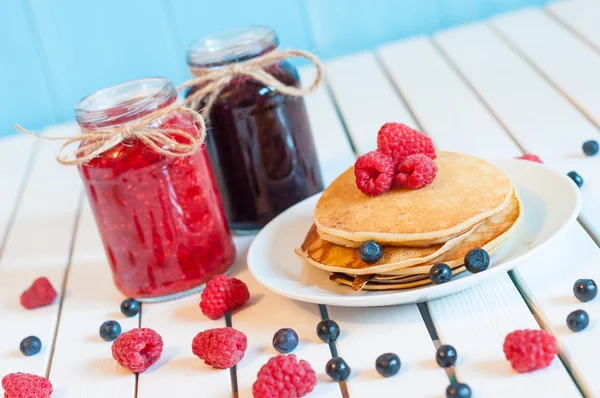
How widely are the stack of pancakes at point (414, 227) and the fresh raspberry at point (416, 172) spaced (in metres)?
0.01

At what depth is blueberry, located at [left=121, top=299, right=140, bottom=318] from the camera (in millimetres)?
1337

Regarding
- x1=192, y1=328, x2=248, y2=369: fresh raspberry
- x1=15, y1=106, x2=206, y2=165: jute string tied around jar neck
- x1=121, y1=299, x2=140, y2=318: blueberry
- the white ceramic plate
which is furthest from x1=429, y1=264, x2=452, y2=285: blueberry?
x1=121, y1=299, x2=140, y2=318: blueberry

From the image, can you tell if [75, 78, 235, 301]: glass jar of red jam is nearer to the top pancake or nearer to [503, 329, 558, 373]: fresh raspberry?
the top pancake

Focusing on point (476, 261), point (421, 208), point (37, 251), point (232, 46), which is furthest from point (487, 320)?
point (37, 251)

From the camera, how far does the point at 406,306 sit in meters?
1.20

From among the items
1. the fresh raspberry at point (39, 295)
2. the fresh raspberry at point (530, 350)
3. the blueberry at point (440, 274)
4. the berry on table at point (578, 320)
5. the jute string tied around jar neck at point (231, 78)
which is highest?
the jute string tied around jar neck at point (231, 78)

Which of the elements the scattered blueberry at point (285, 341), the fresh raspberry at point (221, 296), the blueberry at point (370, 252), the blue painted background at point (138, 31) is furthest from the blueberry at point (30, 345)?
the blue painted background at point (138, 31)

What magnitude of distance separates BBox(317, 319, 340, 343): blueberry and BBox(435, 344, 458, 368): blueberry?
163 millimetres

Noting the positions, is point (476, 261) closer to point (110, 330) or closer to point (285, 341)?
point (285, 341)

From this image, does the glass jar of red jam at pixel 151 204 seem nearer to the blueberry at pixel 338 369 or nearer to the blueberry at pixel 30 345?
the blueberry at pixel 30 345

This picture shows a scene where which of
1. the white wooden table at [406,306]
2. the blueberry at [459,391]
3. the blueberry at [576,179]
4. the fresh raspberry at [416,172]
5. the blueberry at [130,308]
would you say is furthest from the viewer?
the blueberry at [576,179]

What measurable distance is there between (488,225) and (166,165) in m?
0.49

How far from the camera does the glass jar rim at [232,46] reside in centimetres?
146

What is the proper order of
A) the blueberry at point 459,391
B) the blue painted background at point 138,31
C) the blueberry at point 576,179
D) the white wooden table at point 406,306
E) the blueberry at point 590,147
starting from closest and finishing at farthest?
the blueberry at point 459,391
the white wooden table at point 406,306
the blueberry at point 576,179
the blueberry at point 590,147
the blue painted background at point 138,31
